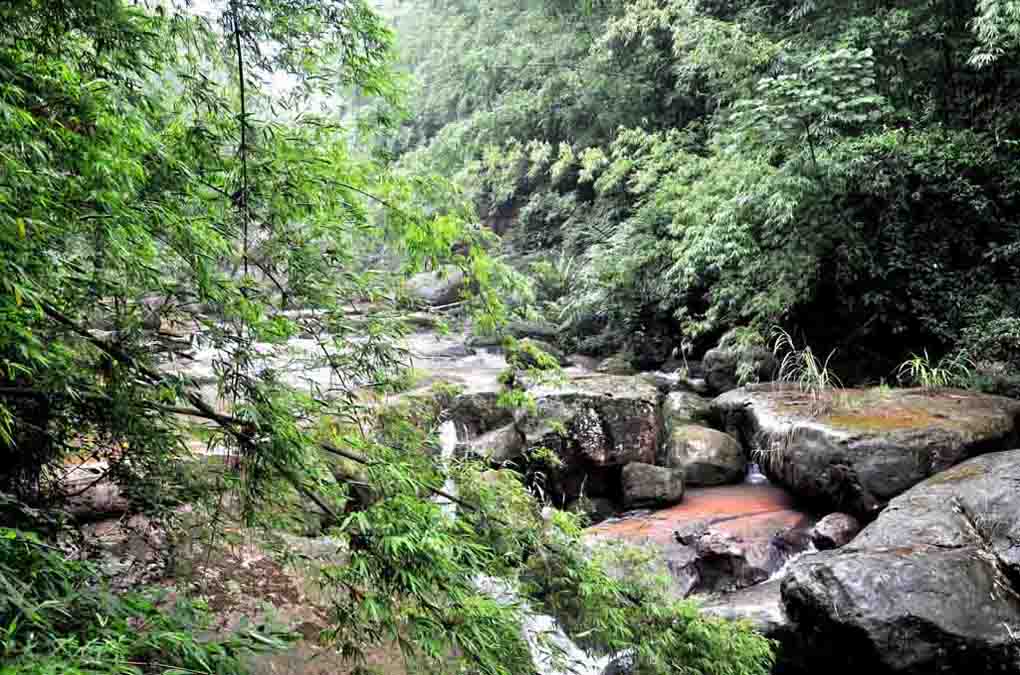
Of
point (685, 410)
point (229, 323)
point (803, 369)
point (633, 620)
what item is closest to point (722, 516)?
point (685, 410)

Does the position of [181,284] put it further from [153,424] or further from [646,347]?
[646,347]

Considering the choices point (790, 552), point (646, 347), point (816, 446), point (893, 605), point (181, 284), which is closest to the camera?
point (181, 284)

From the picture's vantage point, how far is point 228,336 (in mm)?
1896

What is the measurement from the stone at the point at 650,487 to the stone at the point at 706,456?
0.37 metres

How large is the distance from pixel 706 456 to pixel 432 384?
350 cm

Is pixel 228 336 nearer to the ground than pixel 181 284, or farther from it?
nearer to the ground

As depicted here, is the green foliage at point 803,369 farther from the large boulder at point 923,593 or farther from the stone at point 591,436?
the large boulder at point 923,593

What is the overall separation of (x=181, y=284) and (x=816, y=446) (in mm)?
5368

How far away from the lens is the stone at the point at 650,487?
6125 mm

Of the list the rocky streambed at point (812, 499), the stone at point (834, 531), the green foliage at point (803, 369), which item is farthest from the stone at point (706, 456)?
the stone at point (834, 531)

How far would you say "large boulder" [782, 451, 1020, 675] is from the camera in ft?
11.8

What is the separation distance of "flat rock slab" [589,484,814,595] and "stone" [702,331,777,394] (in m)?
2.36

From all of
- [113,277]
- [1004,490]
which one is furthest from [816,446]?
[113,277]

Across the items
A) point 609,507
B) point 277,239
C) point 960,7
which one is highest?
point 960,7
